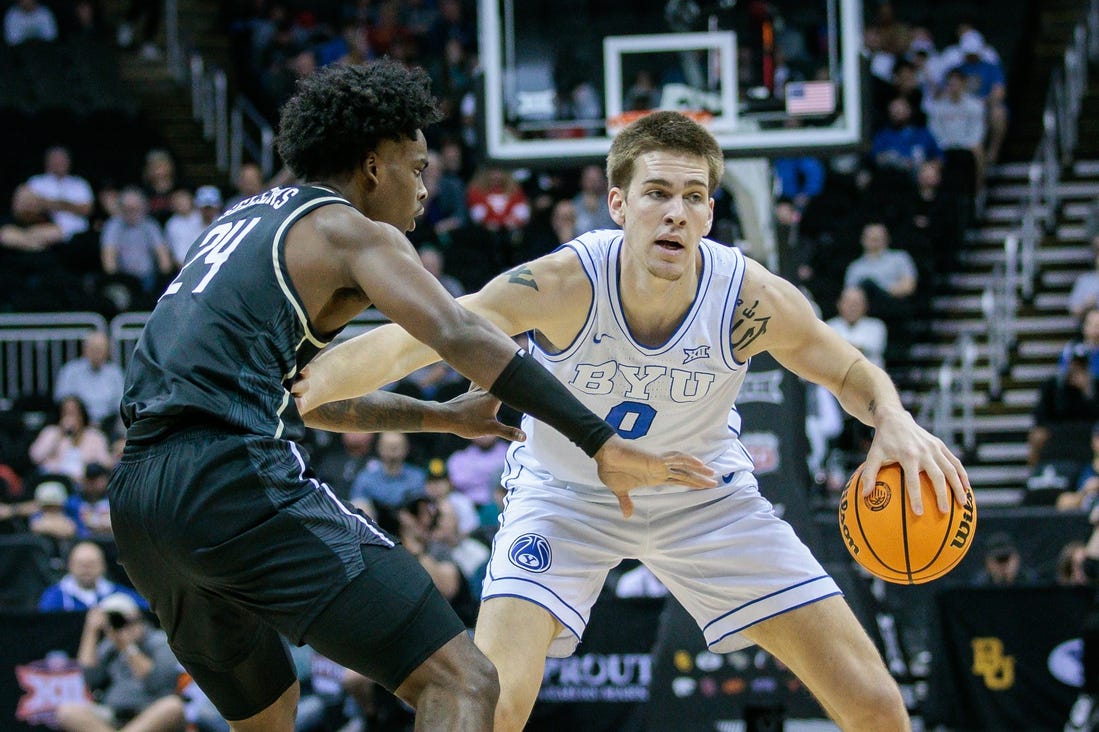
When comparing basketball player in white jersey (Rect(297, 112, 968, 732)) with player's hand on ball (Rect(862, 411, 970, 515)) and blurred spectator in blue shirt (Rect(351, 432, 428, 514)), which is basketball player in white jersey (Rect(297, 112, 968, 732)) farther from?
blurred spectator in blue shirt (Rect(351, 432, 428, 514))

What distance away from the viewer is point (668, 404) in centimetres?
509

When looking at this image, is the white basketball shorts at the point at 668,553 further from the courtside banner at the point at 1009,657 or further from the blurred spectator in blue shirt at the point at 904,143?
the blurred spectator in blue shirt at the point at 904,143

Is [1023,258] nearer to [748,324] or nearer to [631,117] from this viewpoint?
[631,117]

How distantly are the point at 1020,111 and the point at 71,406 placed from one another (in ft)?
37.5

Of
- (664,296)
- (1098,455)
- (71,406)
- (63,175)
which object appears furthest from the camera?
(63,175)

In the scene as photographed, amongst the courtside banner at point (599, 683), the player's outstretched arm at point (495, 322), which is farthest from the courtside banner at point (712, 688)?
the player's outstretched arm at point (495, 322)

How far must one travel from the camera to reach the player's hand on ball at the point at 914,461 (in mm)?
4625

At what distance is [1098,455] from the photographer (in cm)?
1091

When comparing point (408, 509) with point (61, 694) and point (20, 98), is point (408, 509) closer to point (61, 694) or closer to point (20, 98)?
point (61, 694)

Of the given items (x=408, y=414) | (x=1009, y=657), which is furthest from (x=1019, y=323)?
(x=408, y=414)

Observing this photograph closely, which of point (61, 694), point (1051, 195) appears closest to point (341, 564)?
point (61, 694)

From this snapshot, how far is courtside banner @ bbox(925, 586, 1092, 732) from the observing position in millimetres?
9031

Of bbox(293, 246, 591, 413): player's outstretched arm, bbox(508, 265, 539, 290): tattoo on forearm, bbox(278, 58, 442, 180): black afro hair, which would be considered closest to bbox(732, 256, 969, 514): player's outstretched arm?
bbox(293, 246, 591, 413): player's outstretched arm

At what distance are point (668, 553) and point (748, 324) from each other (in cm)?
84
